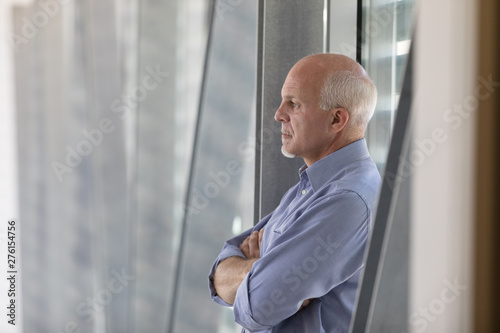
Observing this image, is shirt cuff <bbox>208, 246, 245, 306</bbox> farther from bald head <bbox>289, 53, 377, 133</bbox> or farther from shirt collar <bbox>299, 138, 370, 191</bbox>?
bald head <bbox>289, 53, 377, 133</bbox>

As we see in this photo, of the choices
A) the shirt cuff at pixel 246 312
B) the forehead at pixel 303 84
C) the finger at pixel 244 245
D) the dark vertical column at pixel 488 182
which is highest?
the forehead at pixel 303 84

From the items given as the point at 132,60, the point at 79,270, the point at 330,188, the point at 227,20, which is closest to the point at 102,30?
the point at 132,60

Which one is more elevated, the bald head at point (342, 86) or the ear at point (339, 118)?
the bald head at point (342, 86)

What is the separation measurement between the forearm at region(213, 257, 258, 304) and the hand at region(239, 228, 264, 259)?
0.05m

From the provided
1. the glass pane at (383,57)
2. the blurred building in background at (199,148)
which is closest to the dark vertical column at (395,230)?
the blurred building in background at (199,148)

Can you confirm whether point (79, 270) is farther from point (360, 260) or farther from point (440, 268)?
point (440, 268)

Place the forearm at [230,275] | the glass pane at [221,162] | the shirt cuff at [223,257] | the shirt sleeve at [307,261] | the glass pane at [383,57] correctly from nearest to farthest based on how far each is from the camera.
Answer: the shirt sleeve at [307,261]
the forearm at [230,275]
the shirt cuff at [223,257]
the glass pane at [383,57]
the glass pane at [221,162]

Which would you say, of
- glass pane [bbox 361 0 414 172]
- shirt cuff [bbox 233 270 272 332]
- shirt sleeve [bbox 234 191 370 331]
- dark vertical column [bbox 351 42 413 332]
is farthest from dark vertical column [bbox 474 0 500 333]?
glass pane [bbox 361 0 414 172]

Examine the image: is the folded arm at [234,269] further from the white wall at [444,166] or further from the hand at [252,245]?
the white wall at [444,166]

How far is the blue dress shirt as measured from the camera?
1.54 meters

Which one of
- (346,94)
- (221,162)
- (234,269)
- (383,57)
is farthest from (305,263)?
(221,162)

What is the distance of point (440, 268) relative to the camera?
1.28 meters

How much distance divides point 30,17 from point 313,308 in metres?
2.81

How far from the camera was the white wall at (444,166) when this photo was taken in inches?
47.3
